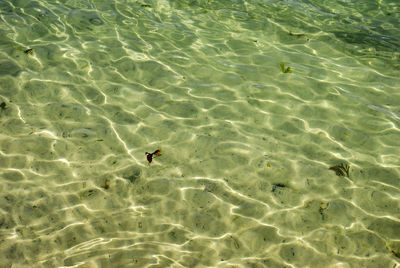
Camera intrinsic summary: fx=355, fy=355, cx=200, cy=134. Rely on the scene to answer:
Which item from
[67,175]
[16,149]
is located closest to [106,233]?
[67,175]

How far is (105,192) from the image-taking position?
335cm

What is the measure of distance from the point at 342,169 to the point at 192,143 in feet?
5.32

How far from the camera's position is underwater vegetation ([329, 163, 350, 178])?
3.70 m

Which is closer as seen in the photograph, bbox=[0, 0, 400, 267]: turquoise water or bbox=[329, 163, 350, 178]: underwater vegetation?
bbox=[0, 0, 400, 267]: turquoise water

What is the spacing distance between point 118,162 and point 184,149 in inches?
28.1

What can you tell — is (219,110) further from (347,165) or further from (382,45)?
(382,45)

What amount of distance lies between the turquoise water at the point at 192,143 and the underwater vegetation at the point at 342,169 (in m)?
0.02

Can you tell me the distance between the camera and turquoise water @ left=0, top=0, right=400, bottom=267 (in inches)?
119

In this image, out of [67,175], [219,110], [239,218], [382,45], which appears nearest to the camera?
[239,218]

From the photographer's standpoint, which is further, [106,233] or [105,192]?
[105,192]

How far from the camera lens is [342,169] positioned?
12.3 feet

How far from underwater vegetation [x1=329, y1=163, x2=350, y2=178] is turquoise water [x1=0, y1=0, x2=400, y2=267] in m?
0.02

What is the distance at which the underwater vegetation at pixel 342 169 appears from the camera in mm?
3701

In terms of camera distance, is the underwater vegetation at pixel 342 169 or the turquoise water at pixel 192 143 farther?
the underwater vegetation at pixel 342 169
